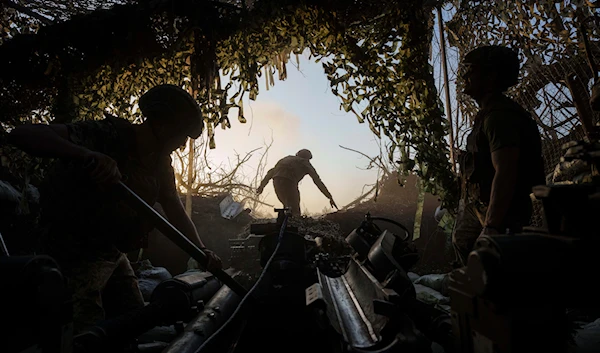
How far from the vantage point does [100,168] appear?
1.92 meters

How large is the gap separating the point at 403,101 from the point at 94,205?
127 inches

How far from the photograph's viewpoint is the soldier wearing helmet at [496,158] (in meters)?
2.37

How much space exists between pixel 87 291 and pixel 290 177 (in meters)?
7.60

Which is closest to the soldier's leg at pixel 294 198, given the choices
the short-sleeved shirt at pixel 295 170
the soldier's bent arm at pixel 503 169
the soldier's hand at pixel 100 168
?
the short-sleeved shirt at pixel 295 170

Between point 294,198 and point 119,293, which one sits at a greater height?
point 294,198

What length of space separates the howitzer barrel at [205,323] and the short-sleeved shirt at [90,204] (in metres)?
0.72

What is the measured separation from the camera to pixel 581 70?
4.18 metres

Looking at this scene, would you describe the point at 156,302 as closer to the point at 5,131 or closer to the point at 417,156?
the point at 417,156

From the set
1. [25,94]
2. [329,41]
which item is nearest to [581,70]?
[329,41]

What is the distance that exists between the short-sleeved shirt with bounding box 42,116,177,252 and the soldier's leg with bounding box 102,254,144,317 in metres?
0.24

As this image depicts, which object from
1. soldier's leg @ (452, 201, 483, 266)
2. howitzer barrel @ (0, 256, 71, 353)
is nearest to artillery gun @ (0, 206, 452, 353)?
howitzer barrel @ (0, 256, 71, 353)

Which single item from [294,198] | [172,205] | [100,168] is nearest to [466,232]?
[172,205]

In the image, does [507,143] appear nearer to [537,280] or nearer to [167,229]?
[537,280]

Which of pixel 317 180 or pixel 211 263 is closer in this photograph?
pixel 211 263
